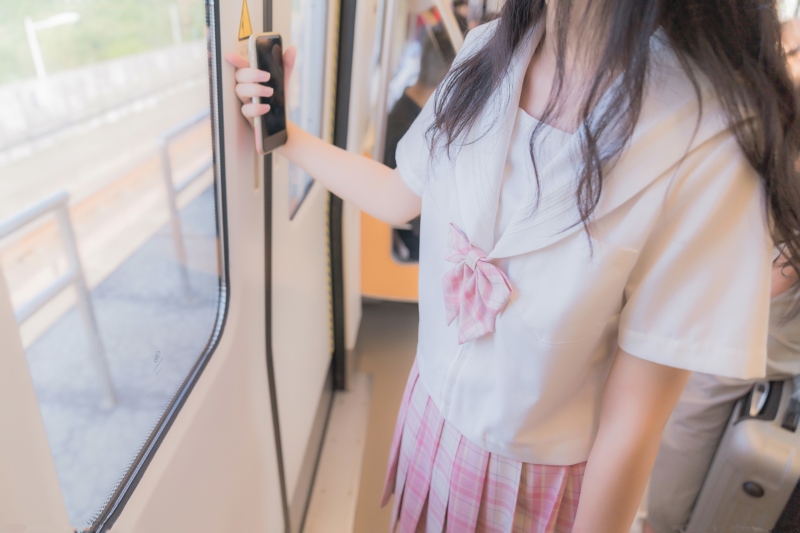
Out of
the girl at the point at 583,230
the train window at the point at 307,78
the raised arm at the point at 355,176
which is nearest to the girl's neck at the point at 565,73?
the girl at the point at 583,230

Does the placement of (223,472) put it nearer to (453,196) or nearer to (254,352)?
(254,352)

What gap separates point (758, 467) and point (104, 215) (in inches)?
73.4

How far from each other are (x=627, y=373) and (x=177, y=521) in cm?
74

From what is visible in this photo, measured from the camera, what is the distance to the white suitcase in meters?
1.58

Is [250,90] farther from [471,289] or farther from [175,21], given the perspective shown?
[471,289]

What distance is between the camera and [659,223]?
669 mm

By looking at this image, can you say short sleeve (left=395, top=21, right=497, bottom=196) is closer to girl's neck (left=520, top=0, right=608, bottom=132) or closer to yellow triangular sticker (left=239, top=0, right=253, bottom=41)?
girl's neck (left=520, top=0, right=608, bottom=132)

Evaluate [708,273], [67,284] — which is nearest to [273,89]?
[67,284]

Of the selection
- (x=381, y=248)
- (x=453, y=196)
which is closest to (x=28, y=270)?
(x=453, y=196)

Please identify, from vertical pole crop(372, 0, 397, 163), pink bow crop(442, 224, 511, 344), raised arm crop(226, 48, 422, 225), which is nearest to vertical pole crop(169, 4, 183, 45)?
raised arm crop(226, 48, 422, 225)

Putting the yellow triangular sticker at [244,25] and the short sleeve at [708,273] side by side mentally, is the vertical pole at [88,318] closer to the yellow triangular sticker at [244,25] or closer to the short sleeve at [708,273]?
the yellow triangular sticker at [244,25]

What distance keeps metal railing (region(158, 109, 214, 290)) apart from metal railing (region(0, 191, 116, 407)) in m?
0.20

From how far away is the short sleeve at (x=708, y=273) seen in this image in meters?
0.63

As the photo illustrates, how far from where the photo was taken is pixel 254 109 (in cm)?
94
